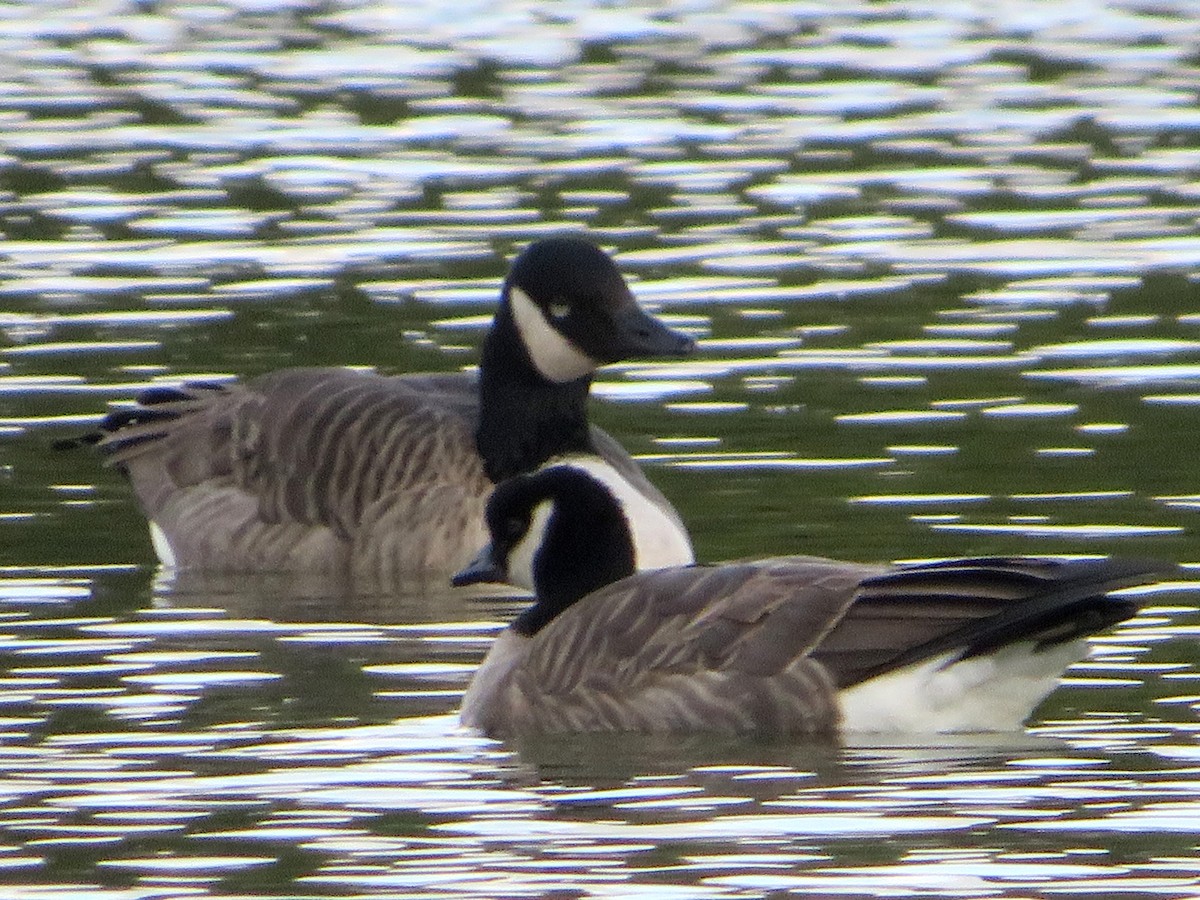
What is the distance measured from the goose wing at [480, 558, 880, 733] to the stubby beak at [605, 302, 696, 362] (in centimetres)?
279

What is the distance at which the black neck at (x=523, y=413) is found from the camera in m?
14.0

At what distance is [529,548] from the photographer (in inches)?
444

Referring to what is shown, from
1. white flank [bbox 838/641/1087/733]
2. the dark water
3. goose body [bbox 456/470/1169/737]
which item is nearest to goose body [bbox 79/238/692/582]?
the dark water

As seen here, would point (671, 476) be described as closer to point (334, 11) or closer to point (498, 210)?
point (498, 210)

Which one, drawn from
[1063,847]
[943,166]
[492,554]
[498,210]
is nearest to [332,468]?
[492,554]

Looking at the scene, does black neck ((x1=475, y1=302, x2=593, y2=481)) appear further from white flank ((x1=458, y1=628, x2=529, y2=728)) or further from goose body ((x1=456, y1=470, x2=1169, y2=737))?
white flank ((x1=458, y1=628, x2=529, y2=728))

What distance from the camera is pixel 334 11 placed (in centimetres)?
3378

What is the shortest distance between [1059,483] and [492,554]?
12.1ft

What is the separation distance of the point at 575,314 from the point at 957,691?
4201 mm

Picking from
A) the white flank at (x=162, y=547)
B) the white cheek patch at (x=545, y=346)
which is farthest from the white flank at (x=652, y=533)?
the white flank at (x=162, y=547)

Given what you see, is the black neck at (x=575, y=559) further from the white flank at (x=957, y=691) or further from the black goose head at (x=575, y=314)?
the black goose head at (x=575, y=314)

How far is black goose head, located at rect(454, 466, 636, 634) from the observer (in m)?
11.0

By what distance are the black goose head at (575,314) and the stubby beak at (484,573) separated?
2240mm

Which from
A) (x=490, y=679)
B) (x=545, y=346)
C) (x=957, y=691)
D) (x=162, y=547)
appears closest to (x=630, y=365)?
(x=545, y=346)
